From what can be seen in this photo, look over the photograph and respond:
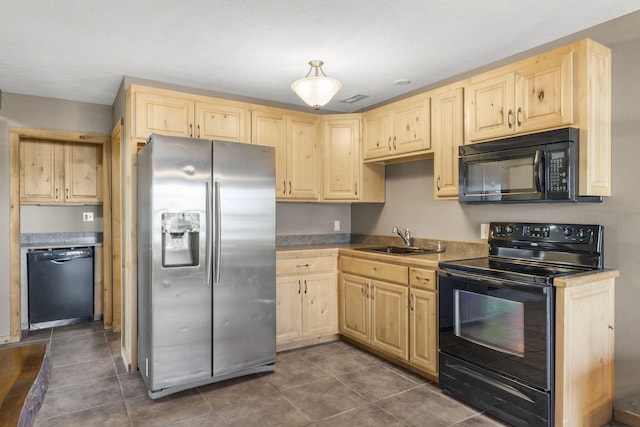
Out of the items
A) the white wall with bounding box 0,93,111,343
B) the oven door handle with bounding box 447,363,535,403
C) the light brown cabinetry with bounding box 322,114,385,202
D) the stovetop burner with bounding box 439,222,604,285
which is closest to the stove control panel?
the stovetop burner with bounding box 439,222,604,285

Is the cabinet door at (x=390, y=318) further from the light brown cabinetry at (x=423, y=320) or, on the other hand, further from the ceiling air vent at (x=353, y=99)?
the ceiling air vent at (x=353, y=99)

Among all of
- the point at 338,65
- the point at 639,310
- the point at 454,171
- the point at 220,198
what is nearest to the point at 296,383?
the point at 220,198

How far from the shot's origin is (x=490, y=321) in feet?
8.11

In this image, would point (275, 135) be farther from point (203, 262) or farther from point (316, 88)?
point (203, 262)

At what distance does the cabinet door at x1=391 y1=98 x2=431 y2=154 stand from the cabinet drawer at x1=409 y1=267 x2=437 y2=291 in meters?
1.05

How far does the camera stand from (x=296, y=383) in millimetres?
2979

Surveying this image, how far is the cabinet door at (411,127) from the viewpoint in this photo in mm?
3340

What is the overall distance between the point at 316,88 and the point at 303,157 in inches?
54.4

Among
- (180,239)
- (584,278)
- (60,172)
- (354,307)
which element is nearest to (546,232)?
(584,278)

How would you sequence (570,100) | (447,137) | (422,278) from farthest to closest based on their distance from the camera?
(447,137)
(422,278)
(570,100)

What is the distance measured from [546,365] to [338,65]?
247 cm

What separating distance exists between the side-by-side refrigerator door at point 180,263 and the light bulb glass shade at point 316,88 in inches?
30.9

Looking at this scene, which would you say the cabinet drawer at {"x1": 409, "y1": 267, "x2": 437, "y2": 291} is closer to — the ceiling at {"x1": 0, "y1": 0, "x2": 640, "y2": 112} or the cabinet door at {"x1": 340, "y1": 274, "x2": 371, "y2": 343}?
the cabinet door at {"x1": 340, "y1": 274, "x2": 371, "y2": 343}

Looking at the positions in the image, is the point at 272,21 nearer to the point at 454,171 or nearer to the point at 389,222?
the point at 454,171
